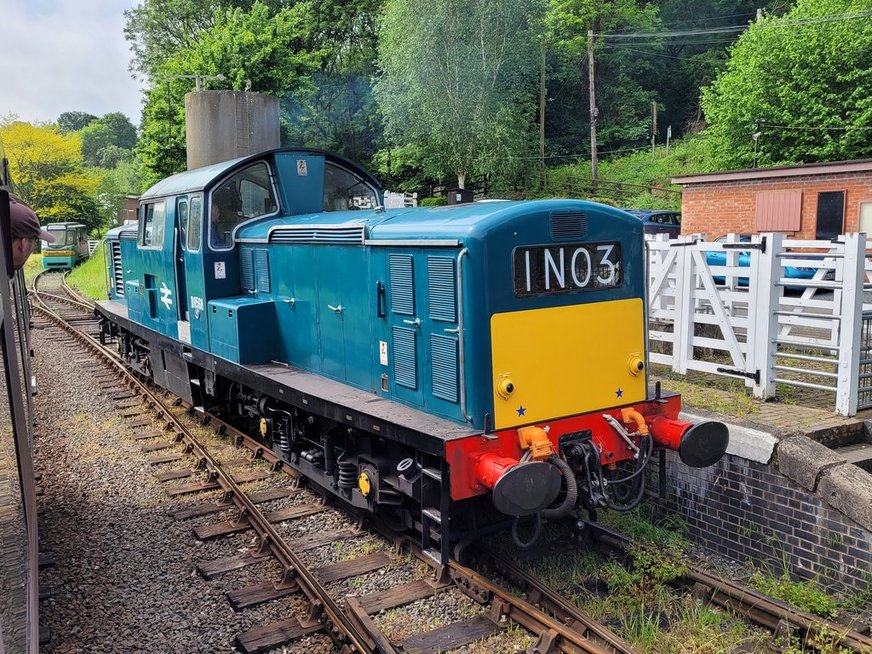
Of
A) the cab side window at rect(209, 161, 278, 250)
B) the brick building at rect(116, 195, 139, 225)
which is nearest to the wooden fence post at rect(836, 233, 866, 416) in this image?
the cab side window at rect(209, 161, 278, 250)

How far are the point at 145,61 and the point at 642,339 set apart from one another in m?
43.1

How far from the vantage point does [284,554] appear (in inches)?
213

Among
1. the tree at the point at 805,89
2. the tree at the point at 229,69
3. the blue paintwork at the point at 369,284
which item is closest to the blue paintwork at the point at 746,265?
the blue paintwork at the point at 369,284

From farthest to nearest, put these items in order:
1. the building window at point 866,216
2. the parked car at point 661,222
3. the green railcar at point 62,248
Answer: the green railcar at point 62,248, the parked car at point 661,222, the building window at point 866,216

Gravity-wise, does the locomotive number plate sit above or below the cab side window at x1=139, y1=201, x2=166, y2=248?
below

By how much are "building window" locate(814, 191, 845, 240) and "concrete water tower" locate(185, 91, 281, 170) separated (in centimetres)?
1393

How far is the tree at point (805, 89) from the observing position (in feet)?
83.5

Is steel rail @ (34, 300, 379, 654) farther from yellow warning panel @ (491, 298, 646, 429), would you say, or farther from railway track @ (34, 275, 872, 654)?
yellow warning panel @ (491, 298, 646, 429)

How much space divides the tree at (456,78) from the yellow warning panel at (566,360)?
94.9ft

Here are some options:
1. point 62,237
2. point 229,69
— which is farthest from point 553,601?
point 62,237

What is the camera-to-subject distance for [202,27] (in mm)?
38062

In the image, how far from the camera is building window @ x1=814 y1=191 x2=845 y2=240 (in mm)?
16344

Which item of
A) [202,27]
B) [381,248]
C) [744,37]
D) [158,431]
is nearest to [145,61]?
[202,27]

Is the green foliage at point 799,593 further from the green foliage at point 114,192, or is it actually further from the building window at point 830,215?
the green foliage at point 114,192
